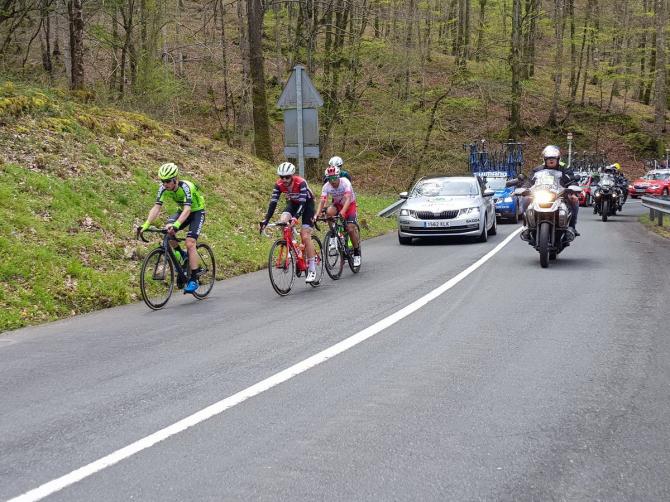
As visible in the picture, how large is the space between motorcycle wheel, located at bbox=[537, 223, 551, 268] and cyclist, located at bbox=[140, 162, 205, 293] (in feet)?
19.6

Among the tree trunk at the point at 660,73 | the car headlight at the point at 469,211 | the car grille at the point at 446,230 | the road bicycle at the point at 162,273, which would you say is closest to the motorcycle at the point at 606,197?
the car headlight at the point at 469,211

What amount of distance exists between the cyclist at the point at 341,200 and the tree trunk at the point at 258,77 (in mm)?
11387

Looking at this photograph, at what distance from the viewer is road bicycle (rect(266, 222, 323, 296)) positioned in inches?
440

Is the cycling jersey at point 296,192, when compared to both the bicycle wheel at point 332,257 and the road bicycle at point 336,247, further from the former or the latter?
the bicycle wheel at point 332,257

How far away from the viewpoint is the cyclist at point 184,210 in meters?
10.5

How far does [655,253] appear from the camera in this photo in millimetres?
15969

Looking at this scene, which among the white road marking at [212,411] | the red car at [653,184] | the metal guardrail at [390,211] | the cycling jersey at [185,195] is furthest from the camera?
the red car at [653,184]

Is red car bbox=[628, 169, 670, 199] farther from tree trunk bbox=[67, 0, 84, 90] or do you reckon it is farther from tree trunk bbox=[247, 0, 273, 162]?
tree trunk bbox=[67, 0, 84, 90]

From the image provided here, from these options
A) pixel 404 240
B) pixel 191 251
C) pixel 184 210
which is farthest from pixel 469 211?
pixel 184 210

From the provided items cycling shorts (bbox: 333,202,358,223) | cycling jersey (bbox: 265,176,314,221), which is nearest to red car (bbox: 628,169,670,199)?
cycling shorts (bbox: 333,202,358,223)

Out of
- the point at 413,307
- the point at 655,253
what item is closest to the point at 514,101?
the point at 655,253

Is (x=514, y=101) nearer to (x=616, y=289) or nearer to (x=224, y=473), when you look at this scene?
(x=616, y=289)

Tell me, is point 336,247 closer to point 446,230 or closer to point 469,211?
point 446,230

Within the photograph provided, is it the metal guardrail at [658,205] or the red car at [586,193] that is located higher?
the metal guardrail at [658,205]
